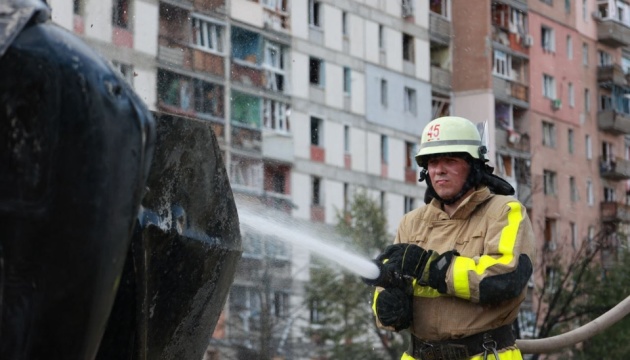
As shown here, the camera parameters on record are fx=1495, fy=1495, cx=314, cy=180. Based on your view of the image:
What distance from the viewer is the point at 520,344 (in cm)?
737

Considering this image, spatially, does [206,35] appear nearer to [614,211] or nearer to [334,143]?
[334,143]

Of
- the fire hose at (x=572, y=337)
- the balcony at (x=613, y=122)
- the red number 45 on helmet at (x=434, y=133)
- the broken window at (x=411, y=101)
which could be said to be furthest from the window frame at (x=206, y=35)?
the red number 45 on helmet at (x=434, y=133)

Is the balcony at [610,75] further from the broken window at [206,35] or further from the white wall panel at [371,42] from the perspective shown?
the broken window at [206,35]

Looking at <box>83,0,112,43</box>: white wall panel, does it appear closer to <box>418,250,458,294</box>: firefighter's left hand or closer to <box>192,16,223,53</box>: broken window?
<box>192,16,223,53</box>: broken window

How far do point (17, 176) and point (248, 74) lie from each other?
35.9m

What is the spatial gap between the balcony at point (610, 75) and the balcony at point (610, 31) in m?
1.18

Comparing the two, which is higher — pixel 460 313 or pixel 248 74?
pixel 248 74

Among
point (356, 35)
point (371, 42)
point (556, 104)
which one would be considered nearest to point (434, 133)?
point (356, 35)

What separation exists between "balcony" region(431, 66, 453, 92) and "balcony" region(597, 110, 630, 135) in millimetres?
8743

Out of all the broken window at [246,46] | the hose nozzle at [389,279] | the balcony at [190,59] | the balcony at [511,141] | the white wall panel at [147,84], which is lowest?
the hose nozzle at [389,279]

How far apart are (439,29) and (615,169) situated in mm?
10258

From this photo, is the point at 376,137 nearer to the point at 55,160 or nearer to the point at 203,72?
the point at 203,72

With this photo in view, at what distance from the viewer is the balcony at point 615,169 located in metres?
54.7

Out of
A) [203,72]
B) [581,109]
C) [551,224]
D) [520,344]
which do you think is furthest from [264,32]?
[520,344]
